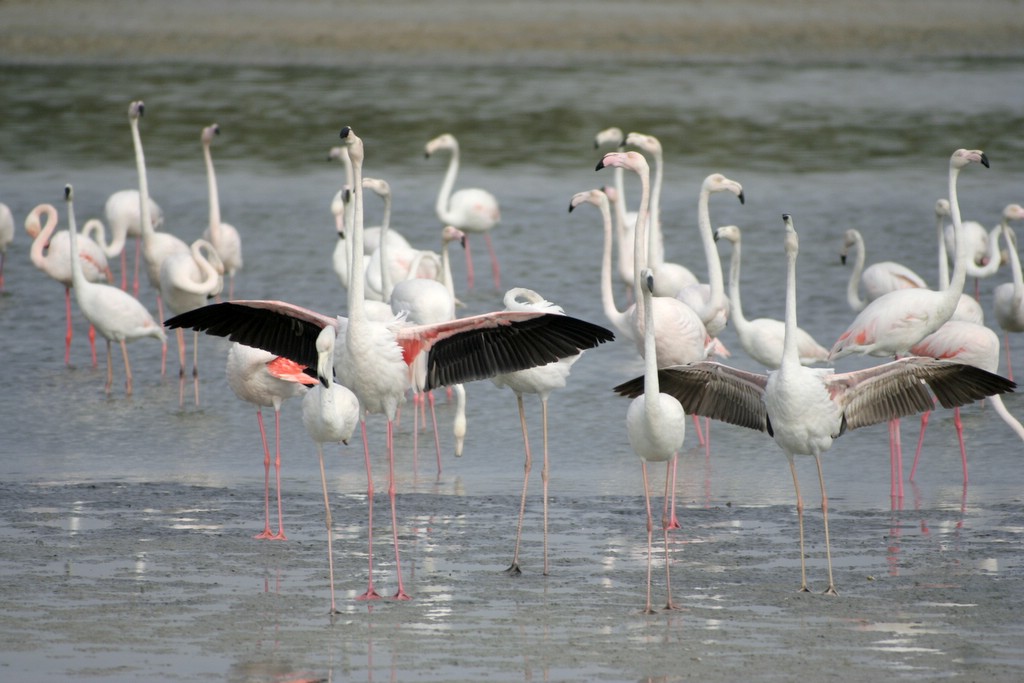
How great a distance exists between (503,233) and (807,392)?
30.8 feet

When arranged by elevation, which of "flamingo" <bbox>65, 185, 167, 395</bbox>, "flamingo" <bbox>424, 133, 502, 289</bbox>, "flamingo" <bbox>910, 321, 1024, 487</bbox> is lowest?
"flamingo" <bbox>910, 321, 1024, 487</bbox>

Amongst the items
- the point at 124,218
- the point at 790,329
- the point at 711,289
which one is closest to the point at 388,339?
the point at 790,329

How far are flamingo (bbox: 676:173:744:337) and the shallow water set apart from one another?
71 cm

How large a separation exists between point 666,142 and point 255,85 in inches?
322

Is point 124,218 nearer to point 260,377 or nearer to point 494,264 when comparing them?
point 494,264

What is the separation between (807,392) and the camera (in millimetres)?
6668

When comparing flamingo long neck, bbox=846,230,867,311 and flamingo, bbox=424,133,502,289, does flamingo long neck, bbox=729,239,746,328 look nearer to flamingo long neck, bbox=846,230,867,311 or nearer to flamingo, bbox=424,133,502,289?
flamingo long neck, bbox=846,230,867,311

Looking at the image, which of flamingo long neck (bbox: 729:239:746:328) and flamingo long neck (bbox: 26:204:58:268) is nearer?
flamingo long neck (bbox: 729:239:746:328)

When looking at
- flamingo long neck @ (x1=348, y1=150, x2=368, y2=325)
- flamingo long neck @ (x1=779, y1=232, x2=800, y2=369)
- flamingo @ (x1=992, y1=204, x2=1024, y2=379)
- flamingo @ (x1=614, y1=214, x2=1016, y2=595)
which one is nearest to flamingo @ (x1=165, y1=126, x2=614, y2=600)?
flamingo long neck @ (x1=348, y1=150, x2=368, y2=325)

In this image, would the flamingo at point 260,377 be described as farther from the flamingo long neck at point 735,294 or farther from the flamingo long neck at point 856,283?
the flamingo long neck at point 856,283

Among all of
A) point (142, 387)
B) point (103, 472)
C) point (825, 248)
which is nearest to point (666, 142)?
point (825, 248)

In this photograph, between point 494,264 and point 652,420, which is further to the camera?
point 494,264

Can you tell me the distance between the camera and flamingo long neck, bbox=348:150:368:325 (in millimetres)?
6754

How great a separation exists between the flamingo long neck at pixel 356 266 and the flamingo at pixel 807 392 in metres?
1.25
